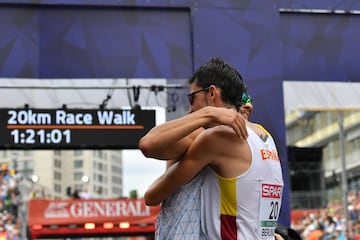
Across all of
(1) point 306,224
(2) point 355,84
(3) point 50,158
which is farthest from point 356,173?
(3) point 50,158

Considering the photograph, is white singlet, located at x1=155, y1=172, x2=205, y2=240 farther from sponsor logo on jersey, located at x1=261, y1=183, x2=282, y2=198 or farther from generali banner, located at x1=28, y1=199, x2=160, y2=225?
generali banner, located at x1=28, y1=199, x2=160, y2=225

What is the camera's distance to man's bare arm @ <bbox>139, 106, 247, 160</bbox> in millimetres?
2500

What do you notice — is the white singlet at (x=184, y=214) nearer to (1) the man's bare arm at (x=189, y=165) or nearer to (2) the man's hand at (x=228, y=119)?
(1) the man's bare arm at (x=189, y=165)

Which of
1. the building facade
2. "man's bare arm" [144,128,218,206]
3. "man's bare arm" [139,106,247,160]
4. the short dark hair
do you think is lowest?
Answer: "man's bare arm" [144,128,218,206]

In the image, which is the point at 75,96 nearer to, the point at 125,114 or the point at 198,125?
the point at 125,114

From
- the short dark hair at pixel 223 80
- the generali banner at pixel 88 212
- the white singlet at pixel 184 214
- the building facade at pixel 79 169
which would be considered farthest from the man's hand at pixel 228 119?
the building facade at pixel 79 169

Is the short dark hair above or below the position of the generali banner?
above

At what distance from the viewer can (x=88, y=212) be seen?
1218cm

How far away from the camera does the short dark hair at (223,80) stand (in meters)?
2.65

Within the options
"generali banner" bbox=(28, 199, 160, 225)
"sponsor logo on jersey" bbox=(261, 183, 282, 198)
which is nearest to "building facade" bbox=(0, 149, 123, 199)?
"generali banner" bbox=(28, 199, 160, 225)

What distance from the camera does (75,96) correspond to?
723 cm

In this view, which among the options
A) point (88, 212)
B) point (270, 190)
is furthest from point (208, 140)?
point (88, 212)

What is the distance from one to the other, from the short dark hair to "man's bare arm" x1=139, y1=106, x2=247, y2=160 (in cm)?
13

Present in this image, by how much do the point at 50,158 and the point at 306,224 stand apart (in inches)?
2721
